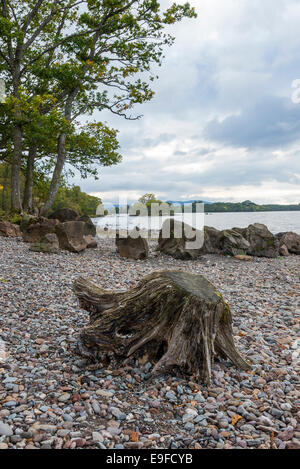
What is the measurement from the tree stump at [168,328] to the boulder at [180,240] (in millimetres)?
11004

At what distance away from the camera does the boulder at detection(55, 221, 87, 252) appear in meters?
15.6

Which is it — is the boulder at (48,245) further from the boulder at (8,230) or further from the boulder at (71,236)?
the boulder at (8,230)

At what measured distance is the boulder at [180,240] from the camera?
1627 cm

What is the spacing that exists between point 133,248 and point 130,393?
11.6 metres

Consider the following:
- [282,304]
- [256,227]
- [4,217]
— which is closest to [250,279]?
[282,304]

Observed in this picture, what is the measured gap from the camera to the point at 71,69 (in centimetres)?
2148

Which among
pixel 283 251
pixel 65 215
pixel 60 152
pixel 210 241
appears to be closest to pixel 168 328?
pixel 210 241

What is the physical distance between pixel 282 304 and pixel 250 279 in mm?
3386

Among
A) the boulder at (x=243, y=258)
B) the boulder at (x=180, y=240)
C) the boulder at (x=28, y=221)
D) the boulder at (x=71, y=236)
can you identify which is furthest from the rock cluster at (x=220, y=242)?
the boulder at (x=28, y=221)

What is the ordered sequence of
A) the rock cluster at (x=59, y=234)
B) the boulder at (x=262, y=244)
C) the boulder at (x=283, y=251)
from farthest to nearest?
the boulder at (x=283, y=251), the boulder at (x=262, y=244), the rock cluster at (x=59, y=234)

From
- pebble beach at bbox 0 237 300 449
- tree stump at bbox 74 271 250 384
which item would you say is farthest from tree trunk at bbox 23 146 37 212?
tree stump at bbox 74 271 250 384

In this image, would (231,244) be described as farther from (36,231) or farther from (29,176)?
(29,176)

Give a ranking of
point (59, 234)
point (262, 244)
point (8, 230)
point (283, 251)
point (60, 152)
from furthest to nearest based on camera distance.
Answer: point (60, 152) < point (283, 251) < point (262, 244) < point (8, 230) < point (59, 234)

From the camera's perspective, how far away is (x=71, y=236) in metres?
15.8
